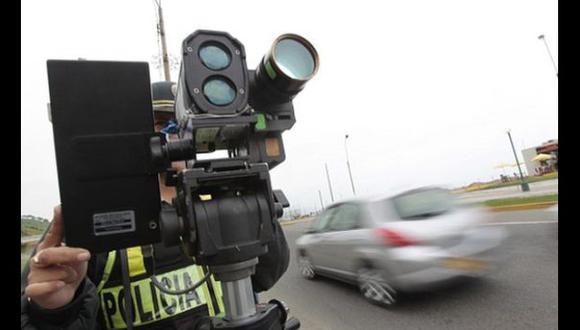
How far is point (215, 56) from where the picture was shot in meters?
0.70

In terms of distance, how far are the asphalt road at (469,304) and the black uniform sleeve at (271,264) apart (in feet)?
9.15

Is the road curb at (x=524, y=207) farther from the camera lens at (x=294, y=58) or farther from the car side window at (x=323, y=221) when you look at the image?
the camera lens at (x=294, y=58)

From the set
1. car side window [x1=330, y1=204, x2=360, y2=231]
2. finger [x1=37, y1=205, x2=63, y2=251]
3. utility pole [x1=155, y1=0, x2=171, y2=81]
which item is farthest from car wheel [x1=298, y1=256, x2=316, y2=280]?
finger [x1=37, y1=205, x2=63, y2=251]

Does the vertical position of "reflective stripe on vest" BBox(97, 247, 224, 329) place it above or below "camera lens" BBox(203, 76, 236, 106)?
below

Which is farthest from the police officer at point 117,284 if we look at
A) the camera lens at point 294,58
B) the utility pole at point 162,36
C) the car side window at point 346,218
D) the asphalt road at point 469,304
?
the utility pole at point 162,36

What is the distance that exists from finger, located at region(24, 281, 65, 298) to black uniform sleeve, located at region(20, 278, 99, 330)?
109 millimetres

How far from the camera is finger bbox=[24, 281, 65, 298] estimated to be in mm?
659

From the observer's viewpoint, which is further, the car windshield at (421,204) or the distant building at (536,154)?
the distant building at (536,154)

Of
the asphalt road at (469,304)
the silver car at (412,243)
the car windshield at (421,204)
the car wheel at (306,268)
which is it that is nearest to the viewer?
the asphalt road at (469,304)

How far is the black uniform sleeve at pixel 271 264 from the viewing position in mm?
1054

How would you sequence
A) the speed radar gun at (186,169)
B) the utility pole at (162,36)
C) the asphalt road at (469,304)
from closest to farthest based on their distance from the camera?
the speed radar gun at (186,169) < the asphalt road at (469,304) < the utility pole at (162,36)

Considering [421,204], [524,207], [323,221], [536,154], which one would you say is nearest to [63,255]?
[421,204]

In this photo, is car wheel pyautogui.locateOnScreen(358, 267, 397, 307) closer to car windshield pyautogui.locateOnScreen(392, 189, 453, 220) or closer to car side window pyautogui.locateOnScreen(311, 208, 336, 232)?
car windshield pyautogui.locateOnScreen(392, 189, 453, 220)

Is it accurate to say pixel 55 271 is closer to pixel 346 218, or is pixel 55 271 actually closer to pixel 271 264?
pixel 271 264
